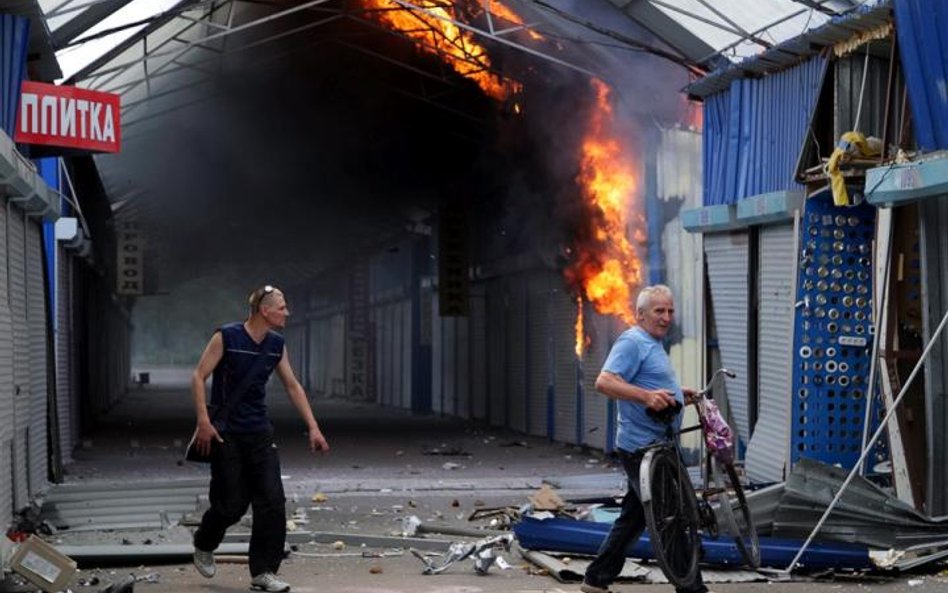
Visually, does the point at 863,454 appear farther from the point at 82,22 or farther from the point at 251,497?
the point at 82,22

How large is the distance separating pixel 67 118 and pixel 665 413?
8.85m

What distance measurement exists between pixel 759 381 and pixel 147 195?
2494 centimetres

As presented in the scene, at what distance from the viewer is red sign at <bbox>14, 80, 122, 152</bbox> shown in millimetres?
14859

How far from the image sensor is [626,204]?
795 inches

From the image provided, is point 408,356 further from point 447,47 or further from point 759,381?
point 759,381

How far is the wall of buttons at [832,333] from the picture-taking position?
1302cm

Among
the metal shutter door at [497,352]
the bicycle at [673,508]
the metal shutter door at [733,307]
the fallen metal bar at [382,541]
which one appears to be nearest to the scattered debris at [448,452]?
the metal shutter door at [497,352]

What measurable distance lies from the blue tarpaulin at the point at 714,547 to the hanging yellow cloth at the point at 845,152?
3.25 metres

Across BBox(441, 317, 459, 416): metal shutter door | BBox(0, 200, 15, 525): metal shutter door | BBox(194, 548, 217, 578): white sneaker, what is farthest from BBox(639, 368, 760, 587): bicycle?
BBox(441, 317, 459, 416): metal shutter door

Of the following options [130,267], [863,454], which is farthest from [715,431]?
[130,267]

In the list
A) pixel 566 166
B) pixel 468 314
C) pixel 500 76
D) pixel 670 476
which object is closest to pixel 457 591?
pixel 670 476

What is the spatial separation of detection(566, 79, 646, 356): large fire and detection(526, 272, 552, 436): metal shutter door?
359cm

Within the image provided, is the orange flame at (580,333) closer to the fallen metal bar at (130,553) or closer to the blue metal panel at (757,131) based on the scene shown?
the blue metal panel at (757,131)

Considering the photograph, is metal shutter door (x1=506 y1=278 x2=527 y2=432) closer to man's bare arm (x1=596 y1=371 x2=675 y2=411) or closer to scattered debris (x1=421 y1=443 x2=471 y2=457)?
scattered debris (x1=421 y1=443 x2=471 y2=457)
